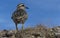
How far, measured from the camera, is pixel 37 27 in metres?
15.5

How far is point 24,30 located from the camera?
1507 centimetres

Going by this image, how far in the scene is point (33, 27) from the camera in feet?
51.1

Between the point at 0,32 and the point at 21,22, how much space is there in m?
1.23

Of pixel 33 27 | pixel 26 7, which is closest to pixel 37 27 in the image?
pixel 33 27

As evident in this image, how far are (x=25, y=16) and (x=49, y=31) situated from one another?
1465 mm

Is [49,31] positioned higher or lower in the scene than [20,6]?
lower

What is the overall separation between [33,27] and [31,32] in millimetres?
924

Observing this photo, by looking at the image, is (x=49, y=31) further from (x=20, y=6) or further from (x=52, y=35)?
(x=20, y=6)

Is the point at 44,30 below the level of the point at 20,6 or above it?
below

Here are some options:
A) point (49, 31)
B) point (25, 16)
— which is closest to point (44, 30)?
point (49, 31)

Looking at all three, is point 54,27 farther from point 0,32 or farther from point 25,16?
point 0,32

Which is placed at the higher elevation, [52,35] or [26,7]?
[26,7]

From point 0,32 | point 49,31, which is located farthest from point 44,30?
point 0,32

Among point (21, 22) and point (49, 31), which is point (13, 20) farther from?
point (49, 31)
